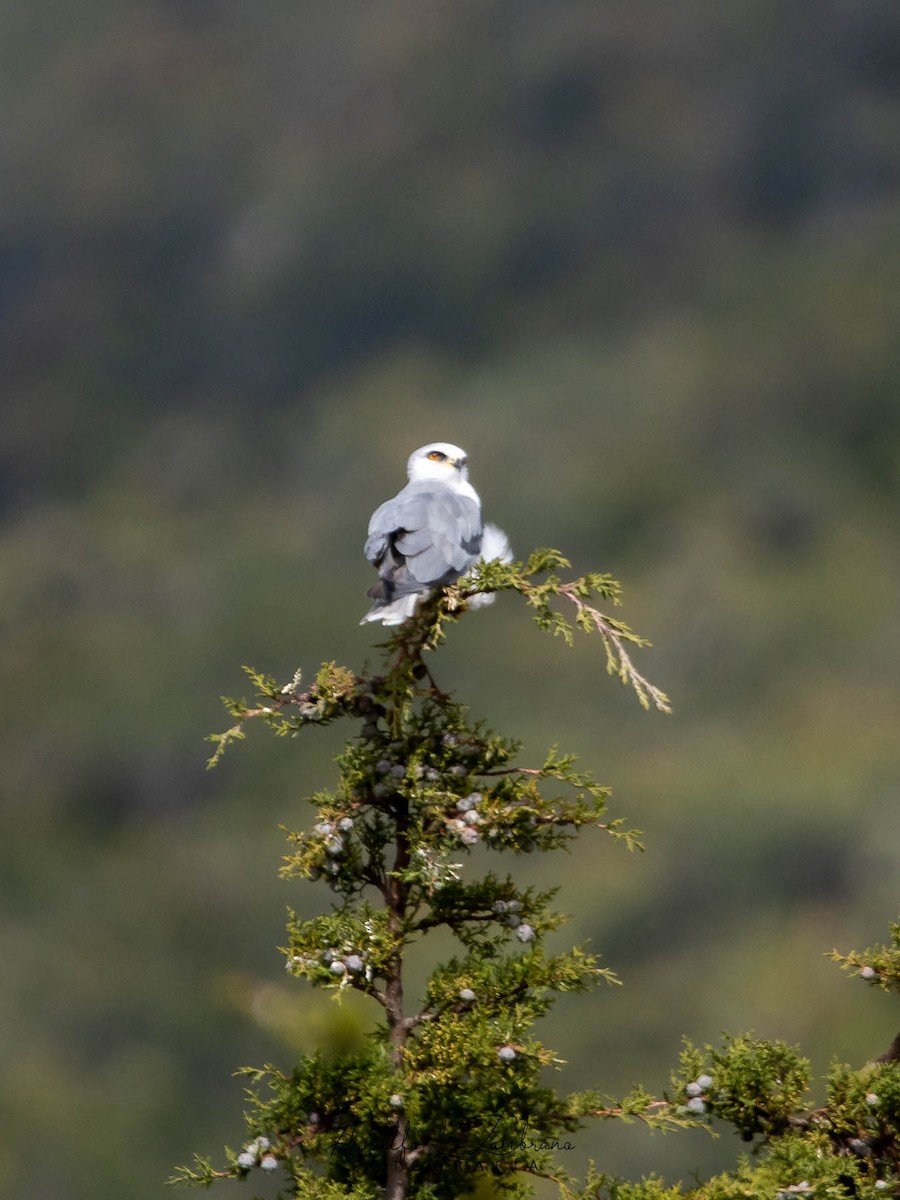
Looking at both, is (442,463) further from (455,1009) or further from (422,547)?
(455,1009)

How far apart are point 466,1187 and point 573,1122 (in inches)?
5.5

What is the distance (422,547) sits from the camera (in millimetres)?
1566

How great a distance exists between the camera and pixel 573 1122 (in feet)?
4.92

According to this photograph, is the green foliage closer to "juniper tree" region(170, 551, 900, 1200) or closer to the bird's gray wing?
"juniper tree" region(170, 551, 900, 1200)

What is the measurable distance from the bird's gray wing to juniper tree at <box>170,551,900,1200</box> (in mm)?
52

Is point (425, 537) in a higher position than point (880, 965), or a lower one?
higher

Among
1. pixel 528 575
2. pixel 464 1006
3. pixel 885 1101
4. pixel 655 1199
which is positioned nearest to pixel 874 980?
pixel 885 1101

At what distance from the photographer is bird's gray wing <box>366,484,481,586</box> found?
5.06 ft

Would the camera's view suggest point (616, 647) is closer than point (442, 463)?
Yes

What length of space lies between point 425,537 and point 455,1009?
1.67ft

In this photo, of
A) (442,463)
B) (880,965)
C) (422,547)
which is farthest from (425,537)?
(880,965)

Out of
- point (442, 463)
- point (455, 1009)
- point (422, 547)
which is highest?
point (442, 463)

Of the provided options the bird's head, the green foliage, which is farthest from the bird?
the green foliage

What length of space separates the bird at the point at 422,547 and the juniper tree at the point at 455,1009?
3cm
